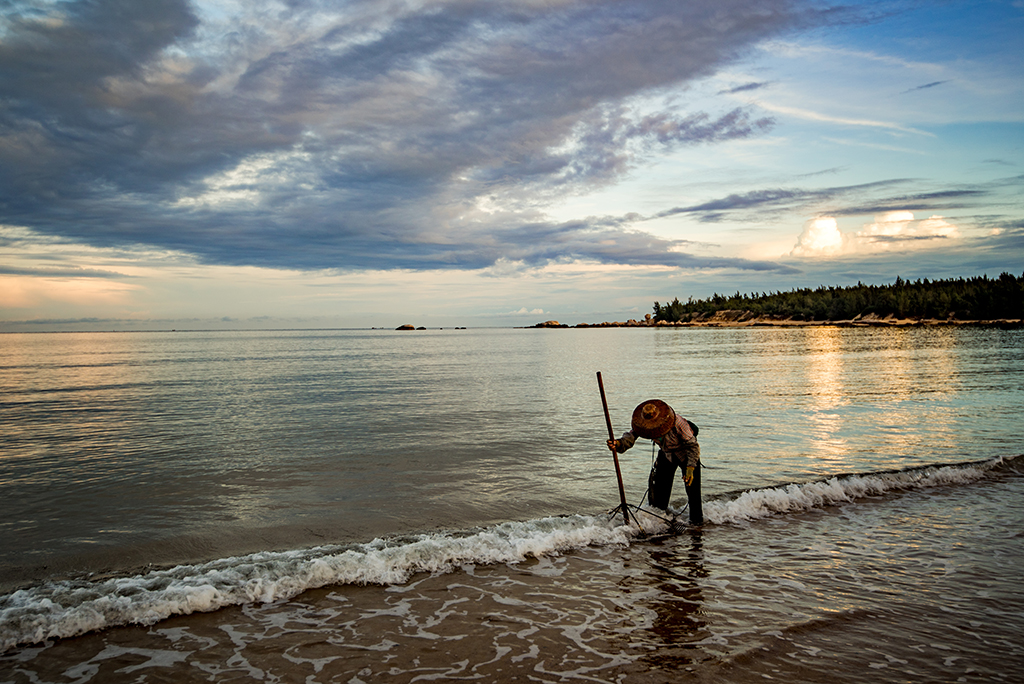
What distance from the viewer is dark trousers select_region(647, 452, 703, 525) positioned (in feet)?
35.2

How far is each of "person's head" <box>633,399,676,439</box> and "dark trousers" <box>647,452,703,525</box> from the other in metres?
0.97

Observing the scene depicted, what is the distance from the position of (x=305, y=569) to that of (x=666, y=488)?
273 inches

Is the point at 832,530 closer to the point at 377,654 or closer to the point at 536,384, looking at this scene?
the point at 377,654

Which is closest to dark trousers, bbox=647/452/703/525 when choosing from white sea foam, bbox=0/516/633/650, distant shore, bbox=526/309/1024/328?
white sea foam, bbox=0/516/633/650

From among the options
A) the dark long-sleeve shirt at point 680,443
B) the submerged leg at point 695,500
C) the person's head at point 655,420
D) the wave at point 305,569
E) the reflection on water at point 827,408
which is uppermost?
the person's head at point 655,420

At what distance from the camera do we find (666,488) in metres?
11.2

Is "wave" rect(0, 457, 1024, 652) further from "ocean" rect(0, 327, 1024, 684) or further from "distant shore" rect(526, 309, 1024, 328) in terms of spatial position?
"distant shore" rect(526, 309, 1024, 328)

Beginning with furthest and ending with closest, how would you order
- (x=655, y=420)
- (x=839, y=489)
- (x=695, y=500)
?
(x=839, y=489) → (x=695, y=500) → (x=655, y=420)

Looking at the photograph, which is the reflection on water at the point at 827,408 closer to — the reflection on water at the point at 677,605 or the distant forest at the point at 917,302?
the reflection on water at the point at 677,605

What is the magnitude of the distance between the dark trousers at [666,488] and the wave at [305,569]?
429 millimetres

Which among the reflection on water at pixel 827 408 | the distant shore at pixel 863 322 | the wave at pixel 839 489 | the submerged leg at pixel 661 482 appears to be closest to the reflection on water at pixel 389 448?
the reflection on water at pixel 827 408

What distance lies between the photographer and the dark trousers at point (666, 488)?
10727 millimetres

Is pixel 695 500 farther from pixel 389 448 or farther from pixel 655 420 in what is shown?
pixel 389 448

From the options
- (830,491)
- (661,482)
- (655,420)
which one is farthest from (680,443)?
(830,491)
